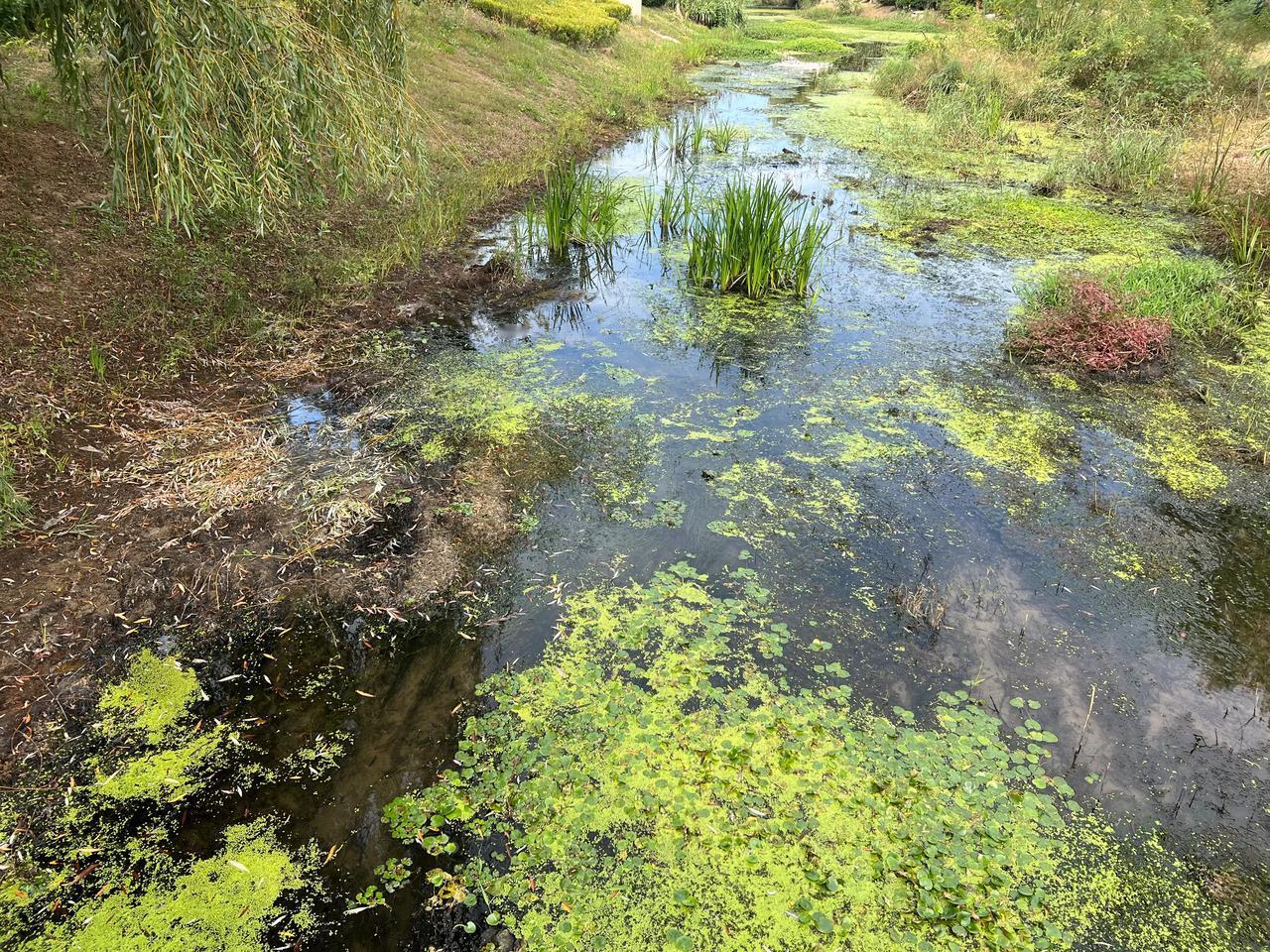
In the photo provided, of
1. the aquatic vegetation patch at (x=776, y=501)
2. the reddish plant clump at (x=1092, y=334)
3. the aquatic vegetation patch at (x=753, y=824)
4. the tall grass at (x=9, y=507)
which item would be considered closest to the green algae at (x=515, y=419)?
the aquatic vegetation patch at (x=776, y=501)

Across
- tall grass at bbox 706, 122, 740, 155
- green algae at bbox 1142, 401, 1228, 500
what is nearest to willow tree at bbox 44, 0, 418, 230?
green algae at bbox 1142, 401, 1228, 500

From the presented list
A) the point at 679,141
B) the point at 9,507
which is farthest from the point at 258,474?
the point at 679,141

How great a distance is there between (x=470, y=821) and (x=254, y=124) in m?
2.91

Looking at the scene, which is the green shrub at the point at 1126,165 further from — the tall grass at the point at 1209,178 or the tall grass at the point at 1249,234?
the tall grass at the point at 1249,234

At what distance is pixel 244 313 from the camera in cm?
452

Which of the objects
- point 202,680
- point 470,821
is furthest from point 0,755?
point 470,821

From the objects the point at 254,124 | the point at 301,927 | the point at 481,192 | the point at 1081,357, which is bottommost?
the point at 301,927

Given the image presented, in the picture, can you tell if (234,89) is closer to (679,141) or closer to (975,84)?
(679,141)

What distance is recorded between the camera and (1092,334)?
465 cm

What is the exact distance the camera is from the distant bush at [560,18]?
517 inches

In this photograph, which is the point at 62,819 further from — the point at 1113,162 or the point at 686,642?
the point at 1113,162

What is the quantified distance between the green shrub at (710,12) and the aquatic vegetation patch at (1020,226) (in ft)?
66.5

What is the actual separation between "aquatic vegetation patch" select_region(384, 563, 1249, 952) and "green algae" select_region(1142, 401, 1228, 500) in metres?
Answer: 1.99

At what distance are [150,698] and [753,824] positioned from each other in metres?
1.91
